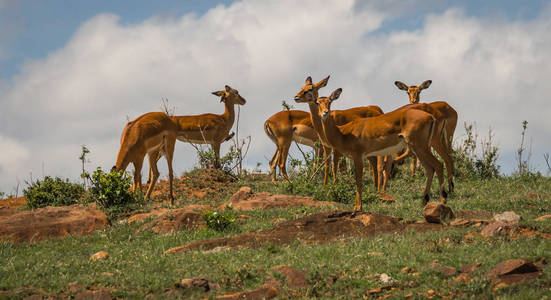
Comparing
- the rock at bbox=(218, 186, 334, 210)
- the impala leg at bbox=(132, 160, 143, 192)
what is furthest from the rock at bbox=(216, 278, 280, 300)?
the impala leg at bbox=(132, 160, 143, 192)

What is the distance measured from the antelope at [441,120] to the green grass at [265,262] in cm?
214

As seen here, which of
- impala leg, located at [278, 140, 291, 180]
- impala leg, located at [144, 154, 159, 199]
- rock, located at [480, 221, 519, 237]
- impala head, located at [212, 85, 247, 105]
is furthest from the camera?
impala head, located at [212, 85, 247, 105]

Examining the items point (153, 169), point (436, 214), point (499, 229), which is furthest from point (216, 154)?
point (499, 229)

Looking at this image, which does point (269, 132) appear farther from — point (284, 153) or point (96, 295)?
point (96, 295)

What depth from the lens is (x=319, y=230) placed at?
9734 mm

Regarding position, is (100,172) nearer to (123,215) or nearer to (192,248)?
(123,215)

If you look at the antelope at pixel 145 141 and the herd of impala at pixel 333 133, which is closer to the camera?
the herd of impala at pixel 333 133

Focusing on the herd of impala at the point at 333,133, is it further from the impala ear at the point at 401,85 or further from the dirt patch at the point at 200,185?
the dirt patch at the point at 200,185

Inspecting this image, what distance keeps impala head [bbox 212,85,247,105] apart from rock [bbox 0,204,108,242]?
845 cm

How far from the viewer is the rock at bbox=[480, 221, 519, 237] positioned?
28.1 feet

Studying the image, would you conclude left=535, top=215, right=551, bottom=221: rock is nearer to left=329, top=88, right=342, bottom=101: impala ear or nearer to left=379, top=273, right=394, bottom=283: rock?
left=379, top=273, right=394, bottom=283: rock

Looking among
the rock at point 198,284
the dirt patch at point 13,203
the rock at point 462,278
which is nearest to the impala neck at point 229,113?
the dirt patch at point 13,203

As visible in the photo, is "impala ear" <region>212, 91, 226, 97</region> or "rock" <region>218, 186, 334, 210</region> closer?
"rock" <region>218, 186, 334, 210</region>

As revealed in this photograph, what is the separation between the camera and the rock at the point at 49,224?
11375 mm
